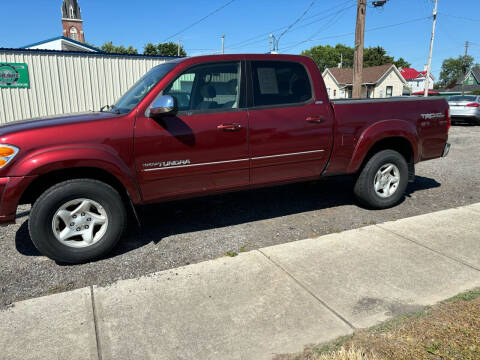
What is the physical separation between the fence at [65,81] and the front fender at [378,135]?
427 inches

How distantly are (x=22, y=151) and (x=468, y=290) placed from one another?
13.1 ft

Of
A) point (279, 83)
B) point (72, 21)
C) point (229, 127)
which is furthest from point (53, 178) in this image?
point (72, 21)

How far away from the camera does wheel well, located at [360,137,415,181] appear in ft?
16.6

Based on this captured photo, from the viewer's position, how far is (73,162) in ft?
11.1

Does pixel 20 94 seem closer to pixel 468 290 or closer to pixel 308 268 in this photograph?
pixel 308 268

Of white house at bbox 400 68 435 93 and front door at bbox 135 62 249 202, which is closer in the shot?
front door at bbox 135 62 249 202

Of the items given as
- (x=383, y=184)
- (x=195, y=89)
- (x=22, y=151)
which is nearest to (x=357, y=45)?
(x=383, y=184)

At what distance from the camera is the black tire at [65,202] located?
11.2 ft

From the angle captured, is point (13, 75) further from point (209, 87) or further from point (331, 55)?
point (331, 55)

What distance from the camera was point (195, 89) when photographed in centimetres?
411

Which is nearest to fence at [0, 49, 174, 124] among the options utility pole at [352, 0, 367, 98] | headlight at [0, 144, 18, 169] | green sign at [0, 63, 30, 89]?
green sign at [0, 63, 30, 89]

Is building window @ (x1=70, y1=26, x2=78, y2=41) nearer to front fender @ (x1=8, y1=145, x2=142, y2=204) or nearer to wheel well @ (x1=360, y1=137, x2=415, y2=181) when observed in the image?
wheel well @ (x1=360, y1=137, x2=415, y2=181)

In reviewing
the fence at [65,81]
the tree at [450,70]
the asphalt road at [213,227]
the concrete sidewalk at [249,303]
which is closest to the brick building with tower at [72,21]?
the fence at [65,81]

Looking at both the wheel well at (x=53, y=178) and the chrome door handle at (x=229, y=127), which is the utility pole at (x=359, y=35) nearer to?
the chrome door handle at (x=229, y=127)
